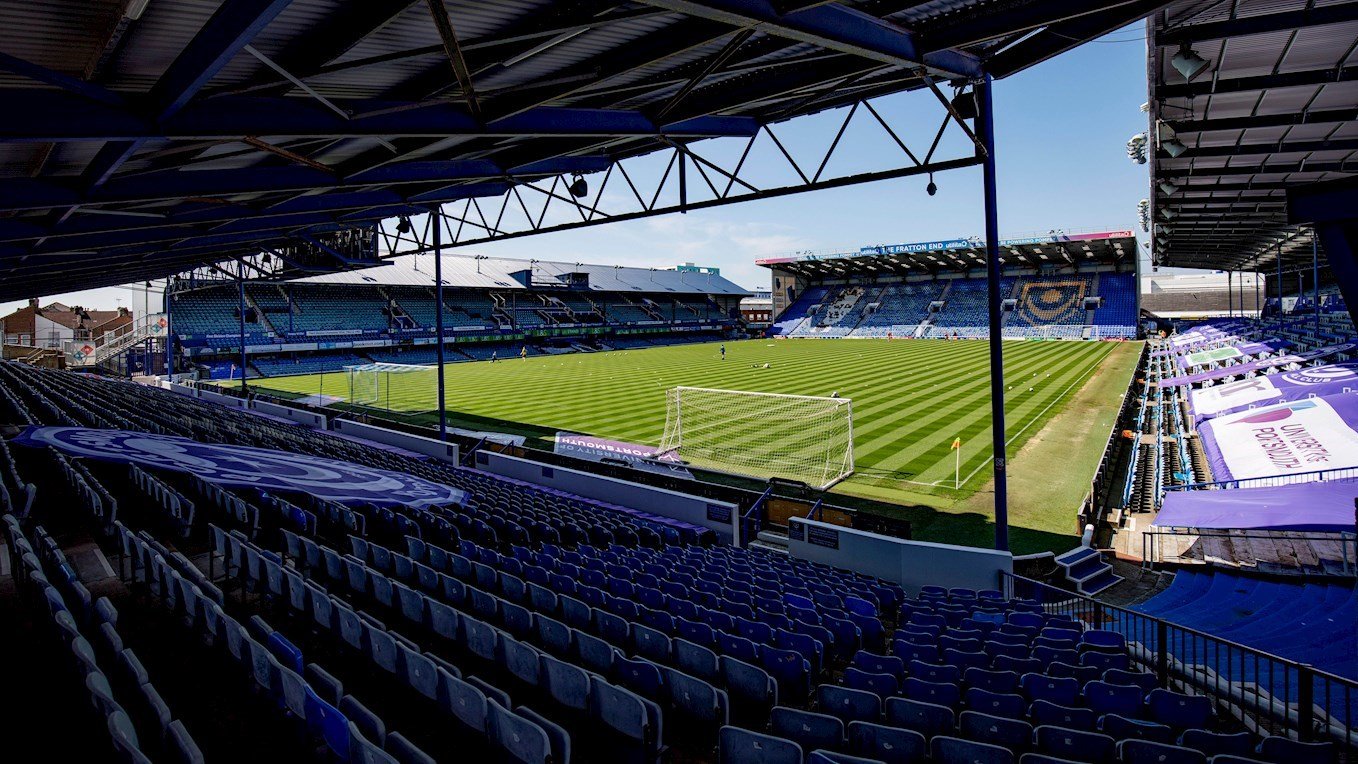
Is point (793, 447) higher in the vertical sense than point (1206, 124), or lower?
lower

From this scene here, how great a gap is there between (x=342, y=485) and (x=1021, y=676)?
10.3 m

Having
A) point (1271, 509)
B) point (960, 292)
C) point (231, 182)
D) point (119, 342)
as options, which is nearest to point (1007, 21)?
point (231, 182)

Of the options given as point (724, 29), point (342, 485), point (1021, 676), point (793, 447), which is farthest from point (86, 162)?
point (793, 447)

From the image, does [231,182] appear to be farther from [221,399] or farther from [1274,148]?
[221,399]

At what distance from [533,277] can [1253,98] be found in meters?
67.9

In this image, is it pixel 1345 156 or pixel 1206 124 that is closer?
pixel 1206 124

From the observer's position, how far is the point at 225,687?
4.73m

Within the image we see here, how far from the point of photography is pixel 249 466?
11625 millimetres

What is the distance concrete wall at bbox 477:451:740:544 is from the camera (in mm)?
12992

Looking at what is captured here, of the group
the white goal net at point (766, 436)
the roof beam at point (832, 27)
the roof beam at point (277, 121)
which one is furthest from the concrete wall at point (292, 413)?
the roof beam at point (832, 27)

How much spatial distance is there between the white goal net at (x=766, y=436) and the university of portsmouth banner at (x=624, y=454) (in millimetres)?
783

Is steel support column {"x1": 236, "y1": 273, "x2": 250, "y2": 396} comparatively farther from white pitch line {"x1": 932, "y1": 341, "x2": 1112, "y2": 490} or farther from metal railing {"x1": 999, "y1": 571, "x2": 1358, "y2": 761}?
metal railing {"x1": 999, "y1": 571, "x2": 1358, "y2": 761}

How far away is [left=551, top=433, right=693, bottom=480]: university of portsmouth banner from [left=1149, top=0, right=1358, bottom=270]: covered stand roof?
11.8 m

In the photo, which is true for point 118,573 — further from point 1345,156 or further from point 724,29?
point 1345,156
